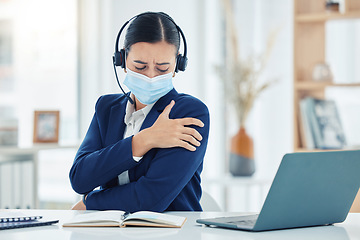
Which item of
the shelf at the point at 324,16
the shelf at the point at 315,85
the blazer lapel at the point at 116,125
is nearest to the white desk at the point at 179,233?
the blazer lapel at the point at 116,125

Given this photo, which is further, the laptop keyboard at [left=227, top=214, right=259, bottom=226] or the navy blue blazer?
the navy blue blazer

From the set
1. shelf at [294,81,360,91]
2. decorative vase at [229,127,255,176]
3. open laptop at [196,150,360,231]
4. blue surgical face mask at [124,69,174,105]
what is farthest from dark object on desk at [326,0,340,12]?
open laptop at [196,150,360,231]

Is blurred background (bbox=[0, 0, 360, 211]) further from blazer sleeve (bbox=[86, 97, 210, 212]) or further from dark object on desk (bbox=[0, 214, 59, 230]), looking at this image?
dark object on desk (bbox=[0, 214, 59, 230])

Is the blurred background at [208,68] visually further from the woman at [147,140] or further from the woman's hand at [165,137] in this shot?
the woman's hand at [165,137]

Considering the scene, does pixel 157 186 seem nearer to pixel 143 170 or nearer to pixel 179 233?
pixel 143 170

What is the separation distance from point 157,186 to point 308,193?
0.44 m

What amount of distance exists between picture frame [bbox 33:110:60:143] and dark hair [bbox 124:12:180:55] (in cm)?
142

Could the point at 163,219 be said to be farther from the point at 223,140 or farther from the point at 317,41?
the point at 223,140

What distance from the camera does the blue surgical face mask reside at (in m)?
1.55

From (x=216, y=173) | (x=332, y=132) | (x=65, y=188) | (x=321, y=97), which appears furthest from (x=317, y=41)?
(x=65, y=188)

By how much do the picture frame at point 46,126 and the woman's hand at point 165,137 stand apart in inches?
61.3

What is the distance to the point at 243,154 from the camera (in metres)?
3.22

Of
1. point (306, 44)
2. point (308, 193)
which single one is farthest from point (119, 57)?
point (306, 44)

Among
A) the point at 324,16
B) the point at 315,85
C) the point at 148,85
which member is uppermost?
the point at 324,16
